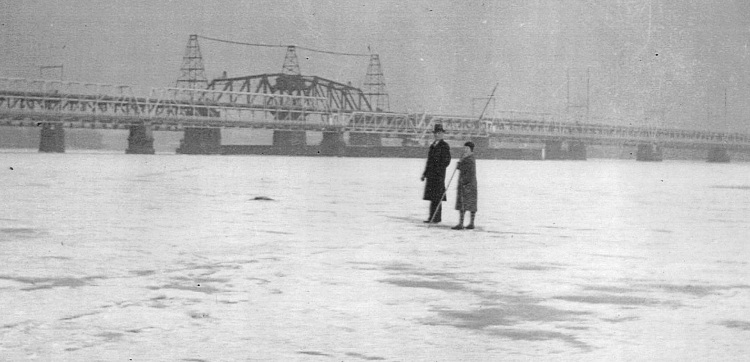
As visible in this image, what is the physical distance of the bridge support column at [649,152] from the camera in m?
163

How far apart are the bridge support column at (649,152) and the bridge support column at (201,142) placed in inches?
3106

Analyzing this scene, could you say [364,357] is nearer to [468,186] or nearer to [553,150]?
[468,186]

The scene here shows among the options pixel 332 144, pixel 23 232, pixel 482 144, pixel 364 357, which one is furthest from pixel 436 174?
pixel 482 144

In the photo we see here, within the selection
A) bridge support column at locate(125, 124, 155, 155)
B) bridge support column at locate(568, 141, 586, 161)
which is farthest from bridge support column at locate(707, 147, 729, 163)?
bridge support column at locate(125, 124, 155, 155)

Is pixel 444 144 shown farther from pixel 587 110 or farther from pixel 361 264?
pixel 587 110

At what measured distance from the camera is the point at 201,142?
4469 inches

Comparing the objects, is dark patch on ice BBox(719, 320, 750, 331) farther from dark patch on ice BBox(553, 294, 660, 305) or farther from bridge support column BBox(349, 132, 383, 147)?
bridge support column BBox(349, 132, 383, 147)

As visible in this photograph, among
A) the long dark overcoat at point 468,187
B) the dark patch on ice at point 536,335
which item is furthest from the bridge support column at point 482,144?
the dark patch on ice at point 536,335

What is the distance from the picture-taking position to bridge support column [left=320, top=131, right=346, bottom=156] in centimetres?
12319

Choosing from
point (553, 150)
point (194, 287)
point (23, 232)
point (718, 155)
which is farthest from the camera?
point (718, 155)

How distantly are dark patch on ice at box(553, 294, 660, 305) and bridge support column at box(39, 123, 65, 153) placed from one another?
9647 centimetres

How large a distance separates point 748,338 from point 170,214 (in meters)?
15.2

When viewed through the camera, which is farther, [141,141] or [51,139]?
[141,141]

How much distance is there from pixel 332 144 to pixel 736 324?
117 m
